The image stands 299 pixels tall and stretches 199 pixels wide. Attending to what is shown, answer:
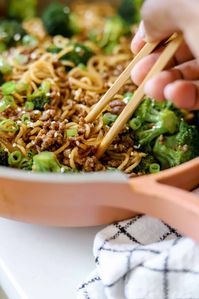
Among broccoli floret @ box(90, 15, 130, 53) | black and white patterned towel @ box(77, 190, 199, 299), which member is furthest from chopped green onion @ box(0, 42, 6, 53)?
black and white patterned towel @ box(77, 190, 199, 299)

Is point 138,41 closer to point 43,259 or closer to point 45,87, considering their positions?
point 45,87

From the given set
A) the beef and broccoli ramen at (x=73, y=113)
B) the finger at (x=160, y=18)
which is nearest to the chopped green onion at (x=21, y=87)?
the beef and broccoli ramen at (x=73, y=113)

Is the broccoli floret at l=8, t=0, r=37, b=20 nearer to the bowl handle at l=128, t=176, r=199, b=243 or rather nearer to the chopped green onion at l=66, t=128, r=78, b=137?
the chopped green onion at l=66, t=128, r=78, b=137

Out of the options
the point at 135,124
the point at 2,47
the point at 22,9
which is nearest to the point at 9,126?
the point at 135,124

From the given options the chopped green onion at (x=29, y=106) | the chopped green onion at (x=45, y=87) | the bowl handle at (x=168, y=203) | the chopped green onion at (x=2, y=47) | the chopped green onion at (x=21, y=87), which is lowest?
the bowl handle at (x=168, y=203)

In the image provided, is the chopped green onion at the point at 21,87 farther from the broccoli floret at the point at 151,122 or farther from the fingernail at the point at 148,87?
the fingernail at the point at 148,87

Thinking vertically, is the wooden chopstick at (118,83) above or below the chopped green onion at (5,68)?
below

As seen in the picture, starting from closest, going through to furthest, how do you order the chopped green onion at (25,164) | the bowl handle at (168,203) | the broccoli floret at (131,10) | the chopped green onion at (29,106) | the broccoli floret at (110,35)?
1. the bowl handle at (168,203)
2. the chopped green onion at (25,164)
3. the chopped green onion at (29,106)
4. the broccoli floret at (110,35)
5. the broccoli floret at (131,10)
